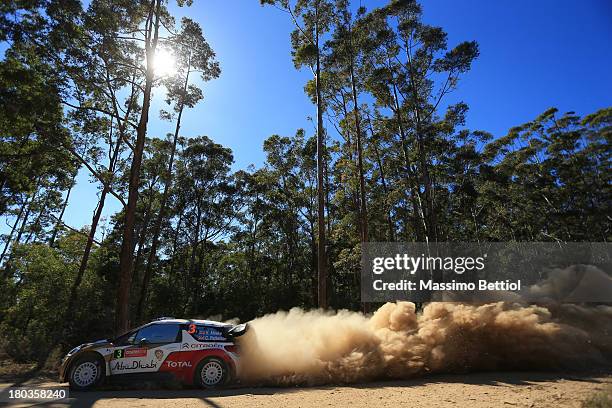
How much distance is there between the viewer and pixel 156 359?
8570mm

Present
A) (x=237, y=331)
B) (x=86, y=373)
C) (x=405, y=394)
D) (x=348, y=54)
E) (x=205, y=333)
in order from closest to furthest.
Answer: (x=405, y=394), (x=86, y=373), (x=205, y=333), (x=237, y=331), (x=348, y=54)

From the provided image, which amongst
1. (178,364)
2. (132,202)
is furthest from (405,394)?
(132,202)

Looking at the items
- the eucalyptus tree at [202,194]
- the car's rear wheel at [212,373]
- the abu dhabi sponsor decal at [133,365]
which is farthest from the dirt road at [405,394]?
the eucalyptus tree at [202,194]

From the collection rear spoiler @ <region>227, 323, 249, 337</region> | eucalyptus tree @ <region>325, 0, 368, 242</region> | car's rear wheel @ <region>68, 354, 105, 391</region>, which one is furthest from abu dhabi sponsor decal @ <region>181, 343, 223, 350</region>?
eucalyptus tree @ <region>325, 0, 368, 242</region>

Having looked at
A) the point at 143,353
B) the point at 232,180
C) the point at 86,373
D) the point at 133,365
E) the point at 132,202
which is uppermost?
the point at 232,180

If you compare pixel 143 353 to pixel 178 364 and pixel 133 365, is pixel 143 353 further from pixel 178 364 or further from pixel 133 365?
pixel 178 364

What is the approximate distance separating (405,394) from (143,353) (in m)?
5.83

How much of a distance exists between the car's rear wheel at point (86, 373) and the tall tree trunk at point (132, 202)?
13.9ft

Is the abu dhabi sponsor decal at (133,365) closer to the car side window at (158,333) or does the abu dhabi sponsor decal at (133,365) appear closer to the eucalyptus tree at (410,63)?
the car side window at (158,333)

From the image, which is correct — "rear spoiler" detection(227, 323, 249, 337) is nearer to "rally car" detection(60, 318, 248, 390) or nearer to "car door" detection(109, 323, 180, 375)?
"rally car" detection(60, 318, 248, 390)

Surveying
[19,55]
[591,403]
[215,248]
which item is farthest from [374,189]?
[591,403]

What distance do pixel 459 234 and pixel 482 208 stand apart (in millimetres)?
4446

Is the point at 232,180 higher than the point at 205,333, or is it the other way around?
the point at 232,180

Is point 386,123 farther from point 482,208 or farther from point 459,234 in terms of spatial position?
point 459,234
